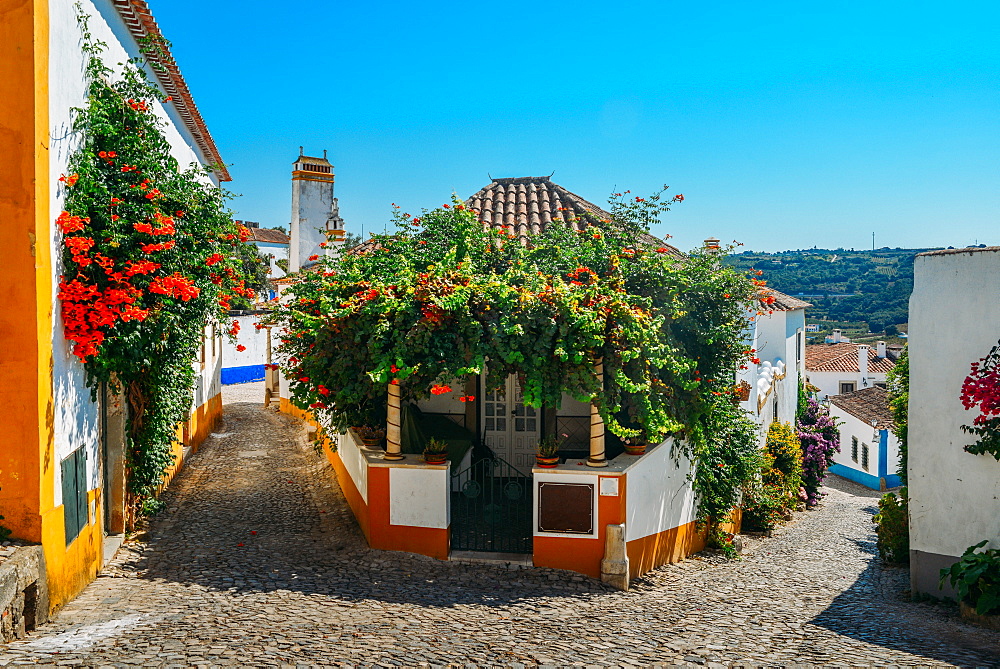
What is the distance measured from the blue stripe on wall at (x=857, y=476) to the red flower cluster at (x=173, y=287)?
30830 millimetres

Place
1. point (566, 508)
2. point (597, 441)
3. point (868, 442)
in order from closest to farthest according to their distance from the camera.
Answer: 1. point (566, 508)
2. point (597, 441)
3. point (868, 442)

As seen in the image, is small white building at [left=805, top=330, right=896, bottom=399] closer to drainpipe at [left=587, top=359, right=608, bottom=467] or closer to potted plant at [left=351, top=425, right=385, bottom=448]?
drainpipe at [left=587, top=359, right=608, bottom=467]

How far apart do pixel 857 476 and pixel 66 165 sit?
109ft

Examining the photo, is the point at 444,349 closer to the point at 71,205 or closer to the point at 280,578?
the point at 280,578

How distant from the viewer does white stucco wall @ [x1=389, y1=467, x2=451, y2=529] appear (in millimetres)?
9039

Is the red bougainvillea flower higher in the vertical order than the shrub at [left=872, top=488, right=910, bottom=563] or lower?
higher

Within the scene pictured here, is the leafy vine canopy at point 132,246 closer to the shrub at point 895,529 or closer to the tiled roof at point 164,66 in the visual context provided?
the tiled roof at point 164,66

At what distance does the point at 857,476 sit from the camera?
32156 mm

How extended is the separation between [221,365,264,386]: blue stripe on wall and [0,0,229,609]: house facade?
25730 millimetres

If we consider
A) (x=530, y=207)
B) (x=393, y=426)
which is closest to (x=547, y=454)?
(x=393, y=426)

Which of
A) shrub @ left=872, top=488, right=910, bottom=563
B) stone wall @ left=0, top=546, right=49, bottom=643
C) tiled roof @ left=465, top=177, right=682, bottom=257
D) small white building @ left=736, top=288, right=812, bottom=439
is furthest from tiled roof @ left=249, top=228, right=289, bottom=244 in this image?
stone wall @ left=0, top=546, right=49, bottom=643

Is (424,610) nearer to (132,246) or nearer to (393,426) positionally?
(393,426)

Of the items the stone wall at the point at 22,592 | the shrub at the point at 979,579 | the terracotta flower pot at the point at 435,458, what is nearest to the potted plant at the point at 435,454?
the terracotta flower pot at the point at 435,458

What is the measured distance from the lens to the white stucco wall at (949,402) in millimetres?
7680
